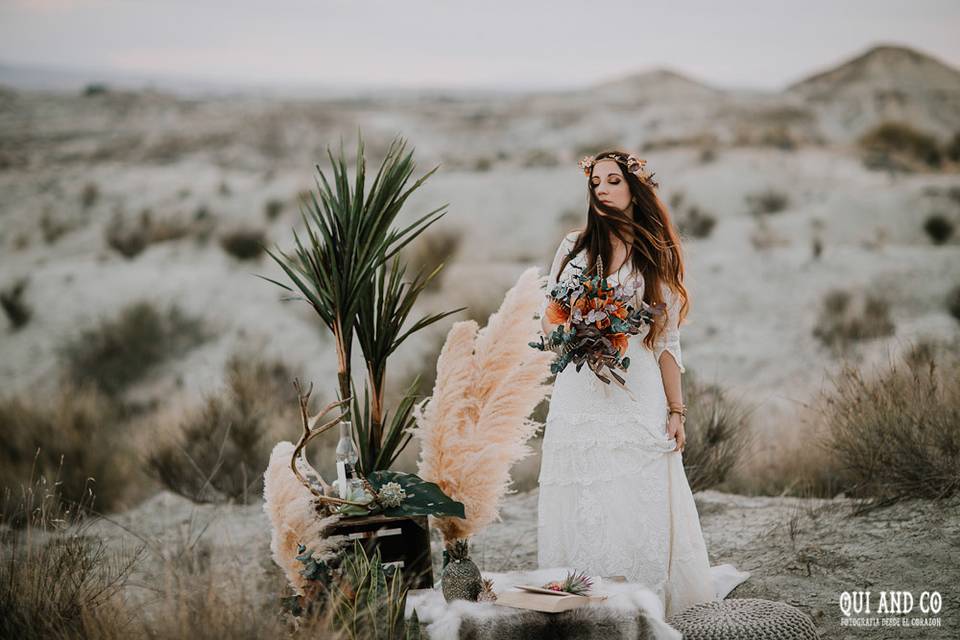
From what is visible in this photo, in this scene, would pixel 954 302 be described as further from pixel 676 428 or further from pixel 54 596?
pixel 54 596

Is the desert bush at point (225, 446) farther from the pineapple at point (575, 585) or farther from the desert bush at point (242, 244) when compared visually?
the desert bush at point (242, 244)

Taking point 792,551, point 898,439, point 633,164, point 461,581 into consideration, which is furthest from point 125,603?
point 898,439

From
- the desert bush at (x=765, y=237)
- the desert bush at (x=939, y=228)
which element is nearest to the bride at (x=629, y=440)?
the desert bush at (x=765, y=237)

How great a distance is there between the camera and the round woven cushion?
3.12 m

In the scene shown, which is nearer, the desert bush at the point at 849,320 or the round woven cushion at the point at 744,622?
the round woven cushion at the point at 744,622

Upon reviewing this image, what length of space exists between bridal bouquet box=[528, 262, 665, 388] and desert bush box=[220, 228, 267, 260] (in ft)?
40.0

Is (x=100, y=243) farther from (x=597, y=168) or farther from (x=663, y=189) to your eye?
(x=597, y=168)

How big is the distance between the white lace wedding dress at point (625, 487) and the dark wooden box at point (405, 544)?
24.8 inches

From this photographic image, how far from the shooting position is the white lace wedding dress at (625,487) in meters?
3.62

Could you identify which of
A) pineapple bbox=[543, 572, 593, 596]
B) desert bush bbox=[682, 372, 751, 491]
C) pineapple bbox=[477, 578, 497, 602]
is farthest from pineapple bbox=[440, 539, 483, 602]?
desert bush bbox=[682, 372, 751, 491]

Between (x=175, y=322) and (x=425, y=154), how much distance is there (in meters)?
17.2

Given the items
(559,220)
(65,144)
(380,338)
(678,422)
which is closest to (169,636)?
(380,338)

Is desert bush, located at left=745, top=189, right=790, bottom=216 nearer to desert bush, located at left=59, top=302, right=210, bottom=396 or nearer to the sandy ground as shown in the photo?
desert bush, located at left=59, top=302, right=210, bottom=396

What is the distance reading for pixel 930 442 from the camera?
4730mm
